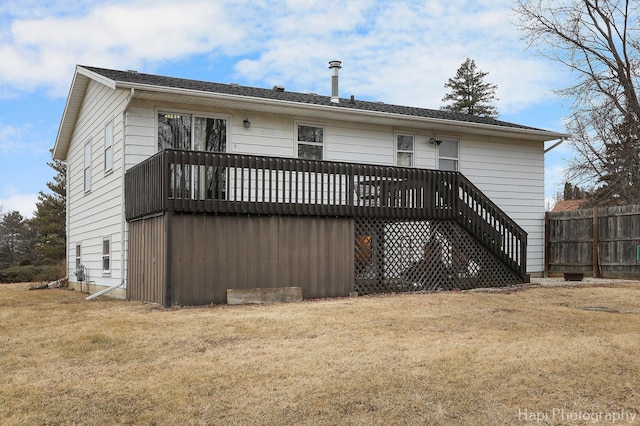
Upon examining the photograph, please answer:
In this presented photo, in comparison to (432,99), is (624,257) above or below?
below

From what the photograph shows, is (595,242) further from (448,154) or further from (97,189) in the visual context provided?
(97,189)

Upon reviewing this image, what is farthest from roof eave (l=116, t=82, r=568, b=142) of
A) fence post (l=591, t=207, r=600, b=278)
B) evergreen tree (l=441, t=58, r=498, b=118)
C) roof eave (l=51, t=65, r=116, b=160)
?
evergreen tree (l=441, t=58, r=498, b=118)

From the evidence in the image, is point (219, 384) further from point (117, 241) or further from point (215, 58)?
point (215, 58)

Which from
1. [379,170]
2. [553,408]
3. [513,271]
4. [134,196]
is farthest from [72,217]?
[553,408]

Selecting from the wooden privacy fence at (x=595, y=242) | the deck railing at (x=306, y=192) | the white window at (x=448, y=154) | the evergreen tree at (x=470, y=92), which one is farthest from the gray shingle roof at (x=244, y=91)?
the evergreen tree at (x=470, y=92)

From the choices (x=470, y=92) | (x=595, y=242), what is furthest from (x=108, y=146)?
(x=470, y=92)

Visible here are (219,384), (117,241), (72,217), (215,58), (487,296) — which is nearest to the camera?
(219,384)

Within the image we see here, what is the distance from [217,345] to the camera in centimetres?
746

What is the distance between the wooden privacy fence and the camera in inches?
679

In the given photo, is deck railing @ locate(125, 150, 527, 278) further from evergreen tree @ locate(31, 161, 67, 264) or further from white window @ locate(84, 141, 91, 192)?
evergreen tree @ locate(31, 161, 67, 264)

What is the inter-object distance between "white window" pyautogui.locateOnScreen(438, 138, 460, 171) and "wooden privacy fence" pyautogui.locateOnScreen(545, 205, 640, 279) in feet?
12.9

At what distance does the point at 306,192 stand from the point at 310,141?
99.6 inches

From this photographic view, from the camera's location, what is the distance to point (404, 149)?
17.2 metres

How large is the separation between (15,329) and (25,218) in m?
48.1
